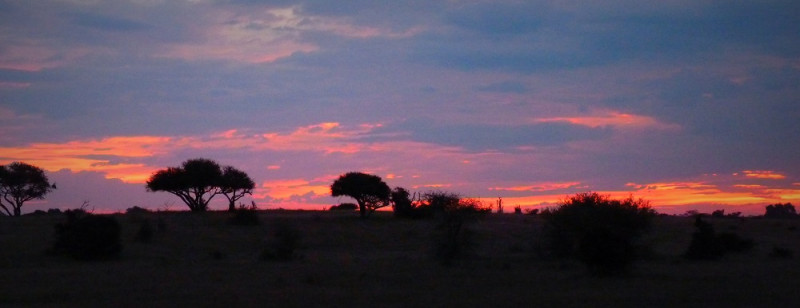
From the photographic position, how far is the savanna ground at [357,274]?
22422 millimetres

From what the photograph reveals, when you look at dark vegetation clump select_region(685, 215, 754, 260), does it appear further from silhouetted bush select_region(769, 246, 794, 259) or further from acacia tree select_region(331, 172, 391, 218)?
acacia tree select_region(331, 172, 391, 218)

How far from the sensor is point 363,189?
6184 cm

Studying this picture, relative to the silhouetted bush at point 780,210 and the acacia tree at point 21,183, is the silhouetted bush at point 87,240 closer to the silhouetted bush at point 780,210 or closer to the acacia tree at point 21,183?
the acacia tree at point 21,183

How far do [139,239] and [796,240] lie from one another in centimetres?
4106

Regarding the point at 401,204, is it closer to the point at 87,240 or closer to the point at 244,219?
the point at 244,219

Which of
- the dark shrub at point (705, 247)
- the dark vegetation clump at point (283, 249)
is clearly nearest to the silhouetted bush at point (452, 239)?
the dark vegetation clump at point (283, 249)

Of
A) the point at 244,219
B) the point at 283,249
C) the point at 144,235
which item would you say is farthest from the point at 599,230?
the point at 244,219

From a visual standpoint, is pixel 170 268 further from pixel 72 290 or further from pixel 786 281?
pixel 786 281

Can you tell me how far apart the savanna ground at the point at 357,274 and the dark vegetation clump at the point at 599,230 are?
79 cm

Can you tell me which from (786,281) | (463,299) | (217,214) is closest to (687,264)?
(786,281)

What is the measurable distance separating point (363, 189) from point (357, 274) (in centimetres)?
3153

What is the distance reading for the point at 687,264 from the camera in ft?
116

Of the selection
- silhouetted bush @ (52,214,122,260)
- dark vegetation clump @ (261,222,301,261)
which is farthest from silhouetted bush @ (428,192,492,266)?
silhouetted bush @ (52,214,122,260)

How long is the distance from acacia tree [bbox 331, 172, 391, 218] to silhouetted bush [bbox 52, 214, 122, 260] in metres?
24.3
